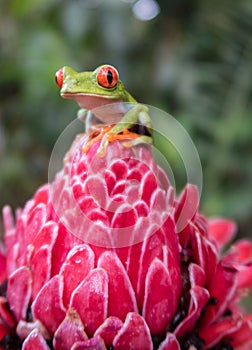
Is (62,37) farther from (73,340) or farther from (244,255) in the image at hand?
(73,340)

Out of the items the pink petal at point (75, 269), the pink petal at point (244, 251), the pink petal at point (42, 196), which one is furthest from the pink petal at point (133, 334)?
the pink petal at point (244, 251)

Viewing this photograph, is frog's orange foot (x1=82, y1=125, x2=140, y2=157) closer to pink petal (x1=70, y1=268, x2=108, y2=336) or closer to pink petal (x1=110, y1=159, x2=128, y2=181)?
pink petal (x1=110, y1=159, x2=128, y2=181)

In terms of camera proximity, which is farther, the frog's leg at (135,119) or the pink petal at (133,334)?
the frog's leg at (135,119)

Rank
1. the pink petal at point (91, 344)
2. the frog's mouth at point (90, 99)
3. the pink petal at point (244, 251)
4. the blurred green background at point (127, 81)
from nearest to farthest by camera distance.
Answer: the pink petal at point (91, 344)
the frog's mouth at point (90, 99)
the pink petal at point (244, 251)
the blurred green background at point (127, 81)

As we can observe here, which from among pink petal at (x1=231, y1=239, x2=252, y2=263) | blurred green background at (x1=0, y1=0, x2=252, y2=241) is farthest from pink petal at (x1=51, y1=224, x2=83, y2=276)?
blurred green background at (x1=0, y1=0, x2=252, y2=241)

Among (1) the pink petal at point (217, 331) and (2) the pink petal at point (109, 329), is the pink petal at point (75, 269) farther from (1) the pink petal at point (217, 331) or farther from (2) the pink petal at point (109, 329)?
(1) the pink petal at point (217, 331)

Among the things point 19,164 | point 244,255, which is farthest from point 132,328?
point 19,164

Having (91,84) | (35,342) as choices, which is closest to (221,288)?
(35,342)
